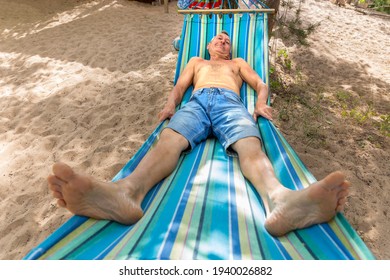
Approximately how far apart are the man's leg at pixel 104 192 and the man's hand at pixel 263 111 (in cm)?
82

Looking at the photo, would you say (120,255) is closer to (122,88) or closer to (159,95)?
(159,95)

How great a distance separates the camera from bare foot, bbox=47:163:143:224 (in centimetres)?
104

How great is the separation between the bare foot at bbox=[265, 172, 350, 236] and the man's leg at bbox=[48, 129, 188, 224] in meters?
0.56

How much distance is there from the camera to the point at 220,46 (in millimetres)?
2293

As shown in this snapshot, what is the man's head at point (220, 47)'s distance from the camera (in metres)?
2.29

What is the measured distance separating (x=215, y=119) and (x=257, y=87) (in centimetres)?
51

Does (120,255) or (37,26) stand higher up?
(37,26)

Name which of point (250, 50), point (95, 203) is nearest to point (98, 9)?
point (250, 50)

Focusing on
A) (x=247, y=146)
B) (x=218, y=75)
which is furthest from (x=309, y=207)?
(x=218, y=75)

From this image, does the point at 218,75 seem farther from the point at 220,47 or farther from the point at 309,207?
the point at 309,207

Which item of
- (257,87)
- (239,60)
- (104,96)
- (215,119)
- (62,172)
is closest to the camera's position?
(62,172)

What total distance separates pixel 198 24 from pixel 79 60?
5.78ft

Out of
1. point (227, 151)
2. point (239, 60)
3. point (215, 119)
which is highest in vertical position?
point (239, 60)

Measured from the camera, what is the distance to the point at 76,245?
3.37 ft
